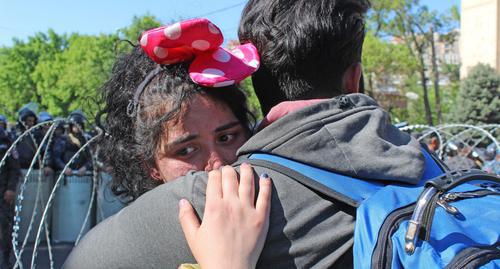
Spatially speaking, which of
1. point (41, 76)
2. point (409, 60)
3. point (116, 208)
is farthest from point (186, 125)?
point (41, 76)

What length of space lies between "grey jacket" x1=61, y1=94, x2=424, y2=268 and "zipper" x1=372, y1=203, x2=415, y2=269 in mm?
110

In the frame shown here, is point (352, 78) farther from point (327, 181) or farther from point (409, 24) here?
point (409, 24)

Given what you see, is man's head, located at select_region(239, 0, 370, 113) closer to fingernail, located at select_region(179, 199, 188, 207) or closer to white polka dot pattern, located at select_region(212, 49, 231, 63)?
white polka dot pattern, located at select_region(212, 49, 231, 63)

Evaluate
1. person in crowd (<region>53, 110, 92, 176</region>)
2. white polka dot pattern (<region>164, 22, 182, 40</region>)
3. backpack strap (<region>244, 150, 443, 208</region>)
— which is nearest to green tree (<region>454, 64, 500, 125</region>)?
person in crowd (<region>53, 110, 92, 176</region>)

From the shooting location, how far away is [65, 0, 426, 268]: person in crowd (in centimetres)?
113

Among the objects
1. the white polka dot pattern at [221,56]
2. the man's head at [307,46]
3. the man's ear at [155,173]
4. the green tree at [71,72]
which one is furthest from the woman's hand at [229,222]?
the green tree at [71,72]

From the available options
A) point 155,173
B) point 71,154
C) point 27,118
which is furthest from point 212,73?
point 27,118

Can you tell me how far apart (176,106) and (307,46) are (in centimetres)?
59

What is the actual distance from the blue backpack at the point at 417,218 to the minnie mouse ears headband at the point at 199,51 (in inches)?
17.2

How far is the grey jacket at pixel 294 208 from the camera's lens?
112 centimetres

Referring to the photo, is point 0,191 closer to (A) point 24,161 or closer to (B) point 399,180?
(A) point 24,161

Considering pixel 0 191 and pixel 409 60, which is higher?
pixel 0 191

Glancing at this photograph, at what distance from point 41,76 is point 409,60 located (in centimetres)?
3342

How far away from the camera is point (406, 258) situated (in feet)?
3.23
